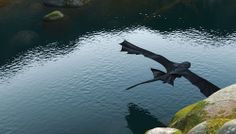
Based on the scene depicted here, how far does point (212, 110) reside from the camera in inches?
2271

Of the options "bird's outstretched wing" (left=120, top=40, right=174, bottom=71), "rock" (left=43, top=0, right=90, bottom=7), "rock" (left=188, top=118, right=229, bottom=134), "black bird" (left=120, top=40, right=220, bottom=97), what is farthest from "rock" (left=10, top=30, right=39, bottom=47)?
"rock" (left=188, top=118, right=229, bottom=134)

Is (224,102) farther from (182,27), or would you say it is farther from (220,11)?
(220,11)

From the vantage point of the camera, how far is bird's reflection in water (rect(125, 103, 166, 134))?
274 ft

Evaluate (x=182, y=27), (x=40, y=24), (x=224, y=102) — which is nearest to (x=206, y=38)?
(x=182, y=27)

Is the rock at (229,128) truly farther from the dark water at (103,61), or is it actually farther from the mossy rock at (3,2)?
the mossy rock at (3,2)

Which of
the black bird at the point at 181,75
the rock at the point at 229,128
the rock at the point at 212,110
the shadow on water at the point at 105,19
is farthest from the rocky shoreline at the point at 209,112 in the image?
the shadow on water at the point at 105,19

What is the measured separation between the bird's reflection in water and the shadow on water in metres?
57.6

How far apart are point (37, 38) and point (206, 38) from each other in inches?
2510

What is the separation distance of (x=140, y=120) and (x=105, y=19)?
3265 inches

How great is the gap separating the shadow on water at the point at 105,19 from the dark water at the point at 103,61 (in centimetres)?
40

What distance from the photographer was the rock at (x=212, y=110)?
185 feet

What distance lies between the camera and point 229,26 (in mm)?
151625

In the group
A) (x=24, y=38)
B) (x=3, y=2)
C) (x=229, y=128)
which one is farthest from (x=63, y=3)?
(x=229, y=128)

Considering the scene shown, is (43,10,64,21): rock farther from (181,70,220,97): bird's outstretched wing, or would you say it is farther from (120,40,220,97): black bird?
(181,70,220,97): bird's outstretched wing
